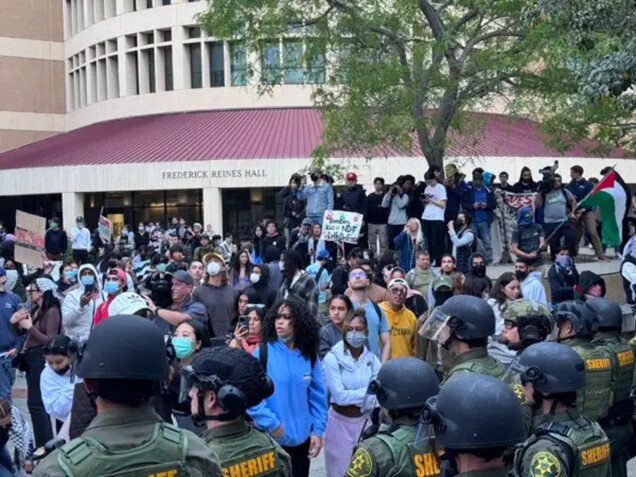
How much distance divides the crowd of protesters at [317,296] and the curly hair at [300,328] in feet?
0.03

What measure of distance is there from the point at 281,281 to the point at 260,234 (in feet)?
27.2

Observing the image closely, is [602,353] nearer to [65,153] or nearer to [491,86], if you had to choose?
[491,86]

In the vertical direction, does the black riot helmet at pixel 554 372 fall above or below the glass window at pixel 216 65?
below

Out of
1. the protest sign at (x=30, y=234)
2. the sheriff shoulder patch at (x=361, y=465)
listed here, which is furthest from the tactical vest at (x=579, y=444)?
the protest sign at (x=30, y=234)

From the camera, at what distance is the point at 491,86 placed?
18547 millimetres

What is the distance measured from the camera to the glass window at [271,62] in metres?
20.4

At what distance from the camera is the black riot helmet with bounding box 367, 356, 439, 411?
514 centimetres

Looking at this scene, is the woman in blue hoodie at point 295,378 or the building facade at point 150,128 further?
the building facade at point 150,128

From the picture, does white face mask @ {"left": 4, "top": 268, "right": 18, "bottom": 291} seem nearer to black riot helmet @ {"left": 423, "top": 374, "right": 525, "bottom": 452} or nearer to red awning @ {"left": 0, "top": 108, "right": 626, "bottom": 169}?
black riot helmet @ {"left": 423, "top": 374, "right": 525, "bottom": 452}

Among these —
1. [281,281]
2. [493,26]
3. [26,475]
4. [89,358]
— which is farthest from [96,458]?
[493,26]

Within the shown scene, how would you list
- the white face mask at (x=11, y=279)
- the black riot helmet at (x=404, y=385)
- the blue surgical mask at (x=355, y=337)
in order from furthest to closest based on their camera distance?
the white face mask at (x=11, y=279), the blue surgical mask at (x=355, y=337), the black riot helmet at (x=404, y=385)

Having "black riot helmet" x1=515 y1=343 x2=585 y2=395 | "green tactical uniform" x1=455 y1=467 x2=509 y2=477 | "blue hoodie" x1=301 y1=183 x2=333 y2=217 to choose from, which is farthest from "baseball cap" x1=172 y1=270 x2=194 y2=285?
"blue hoodie" x1=301 y1=183 x2=333 y2=217

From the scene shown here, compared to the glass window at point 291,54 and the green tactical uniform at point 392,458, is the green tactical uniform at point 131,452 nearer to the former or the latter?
the green tactical uniform at point 392,458

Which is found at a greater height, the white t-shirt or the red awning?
the red awning
